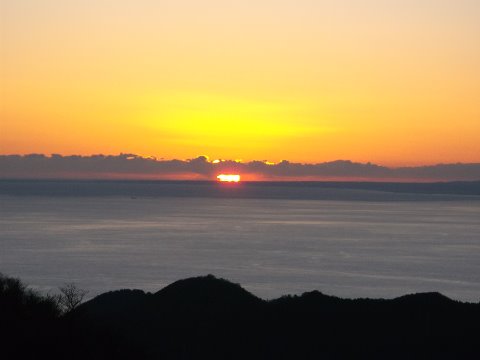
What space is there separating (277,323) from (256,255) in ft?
164

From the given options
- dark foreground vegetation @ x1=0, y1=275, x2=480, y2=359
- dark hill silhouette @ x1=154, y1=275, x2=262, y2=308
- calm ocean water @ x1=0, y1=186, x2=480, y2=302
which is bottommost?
calm ocean water @ x1=0, y1=186, x2=480, y2=302

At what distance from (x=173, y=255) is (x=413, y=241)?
35.0 m

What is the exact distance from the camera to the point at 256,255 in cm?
8850

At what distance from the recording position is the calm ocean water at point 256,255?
6850cm

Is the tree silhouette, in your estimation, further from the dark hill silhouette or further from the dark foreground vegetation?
the dark hill silhouette

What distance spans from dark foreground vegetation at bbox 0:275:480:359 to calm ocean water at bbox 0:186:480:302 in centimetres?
2122

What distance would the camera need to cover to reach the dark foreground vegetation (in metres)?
35.3

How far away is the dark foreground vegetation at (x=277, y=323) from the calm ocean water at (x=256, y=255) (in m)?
21.2

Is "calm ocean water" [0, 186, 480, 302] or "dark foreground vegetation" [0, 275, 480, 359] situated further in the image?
"calm ocean water" [0, 186, 480, 302]

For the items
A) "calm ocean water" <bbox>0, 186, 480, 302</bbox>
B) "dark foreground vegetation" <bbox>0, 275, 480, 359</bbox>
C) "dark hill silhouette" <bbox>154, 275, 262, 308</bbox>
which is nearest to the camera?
"dark foreground vegetation" <bbox>0, 275, 480, 359</bbox>

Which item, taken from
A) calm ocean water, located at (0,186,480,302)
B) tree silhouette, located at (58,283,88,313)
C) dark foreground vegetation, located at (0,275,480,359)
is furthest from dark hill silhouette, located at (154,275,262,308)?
calm ocean water, located at (0,186,480,302)

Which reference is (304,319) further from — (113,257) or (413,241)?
(413,241)

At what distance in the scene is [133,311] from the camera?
132ft

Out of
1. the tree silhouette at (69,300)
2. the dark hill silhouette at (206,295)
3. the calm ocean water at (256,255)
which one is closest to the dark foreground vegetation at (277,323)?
the dark hill silhouette at (206,295)
